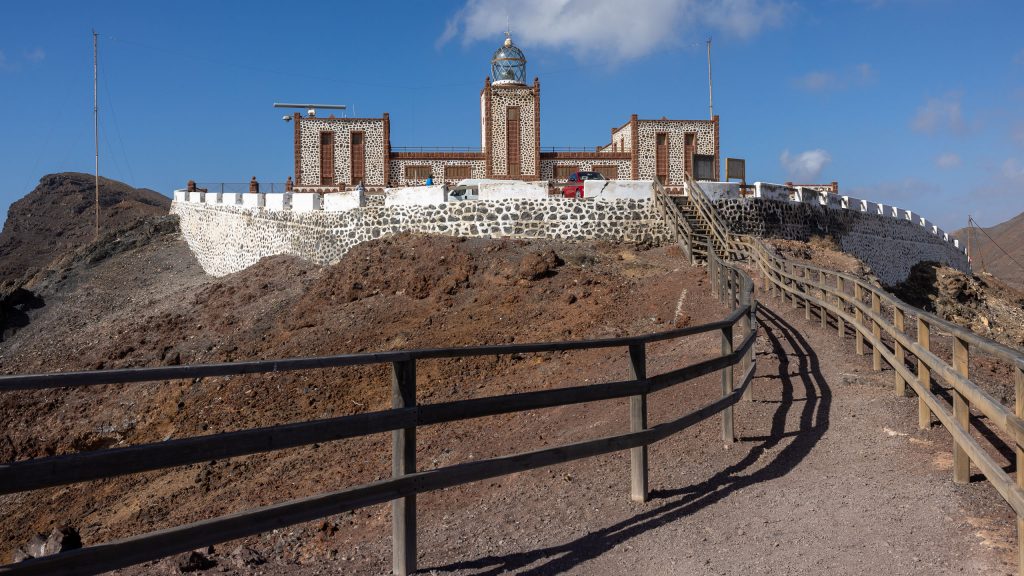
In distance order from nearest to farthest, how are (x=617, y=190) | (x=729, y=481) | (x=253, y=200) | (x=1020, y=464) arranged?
(x=1020, y=464), (x=729, y=481), (x=617, y=190), (x=253, y=200)

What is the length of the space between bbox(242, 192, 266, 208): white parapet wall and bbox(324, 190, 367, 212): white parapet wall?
447 cm

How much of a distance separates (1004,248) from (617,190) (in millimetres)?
83264

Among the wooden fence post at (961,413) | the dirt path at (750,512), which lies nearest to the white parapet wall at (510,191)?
the dirt path at (750,512)

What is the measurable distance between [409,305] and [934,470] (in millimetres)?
14640

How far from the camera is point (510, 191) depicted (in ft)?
76.4

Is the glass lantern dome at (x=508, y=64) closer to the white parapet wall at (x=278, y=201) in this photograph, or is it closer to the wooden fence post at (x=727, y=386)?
the white parapet wall at (x=278, y=201)

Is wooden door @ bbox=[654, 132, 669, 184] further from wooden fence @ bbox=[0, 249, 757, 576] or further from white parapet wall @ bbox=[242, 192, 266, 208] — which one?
wooden fence @ bbox=[0, 249, 757, 576]

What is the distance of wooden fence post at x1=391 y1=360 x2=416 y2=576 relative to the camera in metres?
4.49

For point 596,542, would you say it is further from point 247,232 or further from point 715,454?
point 247,232

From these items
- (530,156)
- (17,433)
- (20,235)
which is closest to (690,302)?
(17,433)

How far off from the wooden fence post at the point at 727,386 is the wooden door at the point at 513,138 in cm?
3052

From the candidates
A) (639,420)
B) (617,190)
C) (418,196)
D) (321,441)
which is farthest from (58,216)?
(321,441)

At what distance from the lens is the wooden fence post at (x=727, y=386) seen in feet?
23.7

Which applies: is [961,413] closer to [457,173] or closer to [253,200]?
[253,200]
